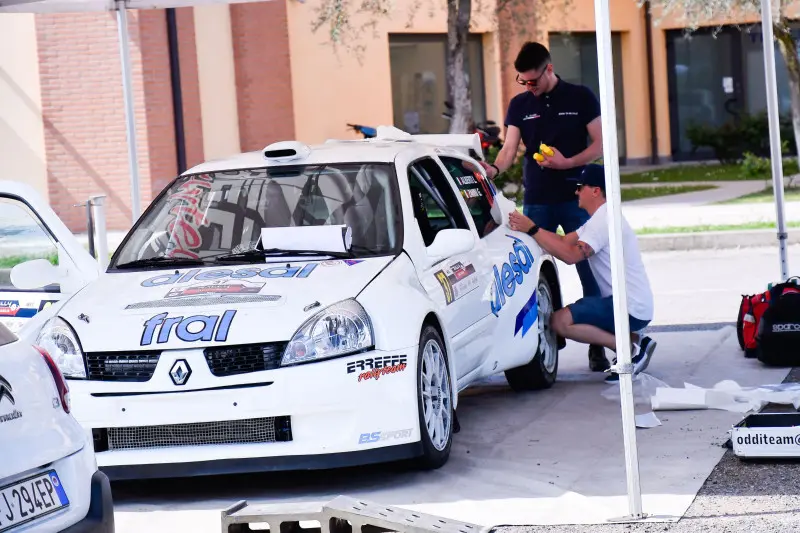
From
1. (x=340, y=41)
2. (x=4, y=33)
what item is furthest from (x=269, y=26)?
(x=4, y=33)

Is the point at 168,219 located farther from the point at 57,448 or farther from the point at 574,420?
the point at 57,448

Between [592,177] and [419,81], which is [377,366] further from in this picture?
[419,81]

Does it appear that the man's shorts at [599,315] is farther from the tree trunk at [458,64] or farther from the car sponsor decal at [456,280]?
the tree trunk at [458,64]

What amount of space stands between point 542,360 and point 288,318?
2842mm

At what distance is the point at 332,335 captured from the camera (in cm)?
641

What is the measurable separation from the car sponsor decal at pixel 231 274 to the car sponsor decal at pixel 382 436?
0.88m

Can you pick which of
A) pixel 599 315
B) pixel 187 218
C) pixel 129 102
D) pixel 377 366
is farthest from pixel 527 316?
pixel 129 102

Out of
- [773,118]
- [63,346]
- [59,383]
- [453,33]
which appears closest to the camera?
[59,383]

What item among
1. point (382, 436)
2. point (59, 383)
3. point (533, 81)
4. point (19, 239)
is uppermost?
point (533, 81)

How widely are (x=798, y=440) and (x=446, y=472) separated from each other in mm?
1627

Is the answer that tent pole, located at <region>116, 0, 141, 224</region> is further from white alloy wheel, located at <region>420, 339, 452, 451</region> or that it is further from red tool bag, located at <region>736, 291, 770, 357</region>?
red tool bag, located at <region>736, 291, 770, 357</region>

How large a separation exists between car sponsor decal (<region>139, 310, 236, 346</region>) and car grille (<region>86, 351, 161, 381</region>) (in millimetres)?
69

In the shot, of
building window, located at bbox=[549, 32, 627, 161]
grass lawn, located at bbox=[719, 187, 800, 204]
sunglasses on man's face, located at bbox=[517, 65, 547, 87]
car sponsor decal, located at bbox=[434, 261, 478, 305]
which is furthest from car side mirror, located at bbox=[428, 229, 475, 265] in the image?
building window, located at bbox=[549, 32, 627, 161]

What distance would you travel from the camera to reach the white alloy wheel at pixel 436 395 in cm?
677
